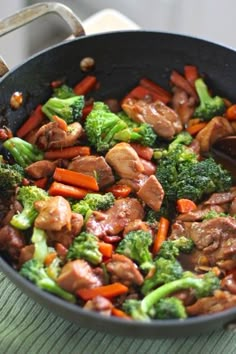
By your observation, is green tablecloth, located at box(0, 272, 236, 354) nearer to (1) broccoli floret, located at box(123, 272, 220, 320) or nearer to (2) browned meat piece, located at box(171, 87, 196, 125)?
(1) broccoli floret, located at box(123, 272, 220, 320)

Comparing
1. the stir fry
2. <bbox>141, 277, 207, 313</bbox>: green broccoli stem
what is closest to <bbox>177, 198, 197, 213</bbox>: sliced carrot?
the stir fry

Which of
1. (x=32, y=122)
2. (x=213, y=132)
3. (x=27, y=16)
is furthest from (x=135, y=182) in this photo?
(x=27, y=16)

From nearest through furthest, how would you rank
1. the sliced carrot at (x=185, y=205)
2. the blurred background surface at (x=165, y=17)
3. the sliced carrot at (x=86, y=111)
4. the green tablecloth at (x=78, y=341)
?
1. the green tablecloth at (x=78, y=341)
2. the sliced carrot at (x=185, y=205)
3. the sliced carrot at (x=86, y=111)
4. the blurred background surface at (x=165, y=17)

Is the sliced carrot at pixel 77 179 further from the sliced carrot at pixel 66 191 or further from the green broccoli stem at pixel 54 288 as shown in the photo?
the green broccoli stem at pixel 54 288

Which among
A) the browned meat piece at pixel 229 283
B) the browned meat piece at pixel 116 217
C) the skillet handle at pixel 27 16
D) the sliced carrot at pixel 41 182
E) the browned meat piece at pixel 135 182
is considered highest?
the skillet handle at pixel 27 16

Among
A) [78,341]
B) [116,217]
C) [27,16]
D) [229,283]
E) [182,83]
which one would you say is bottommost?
[78,341]

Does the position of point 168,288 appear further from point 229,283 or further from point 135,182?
point 135,182

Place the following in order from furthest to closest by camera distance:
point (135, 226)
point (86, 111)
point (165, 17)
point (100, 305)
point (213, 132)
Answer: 1. point (165, 17)
2. point (86, 111)
3. point (213, 132)
4. point (135, 226)
5. point (100, 305)

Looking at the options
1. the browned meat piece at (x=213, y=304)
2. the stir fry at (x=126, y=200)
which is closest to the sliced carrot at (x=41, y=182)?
the stir fry at (x=126, y=200)
